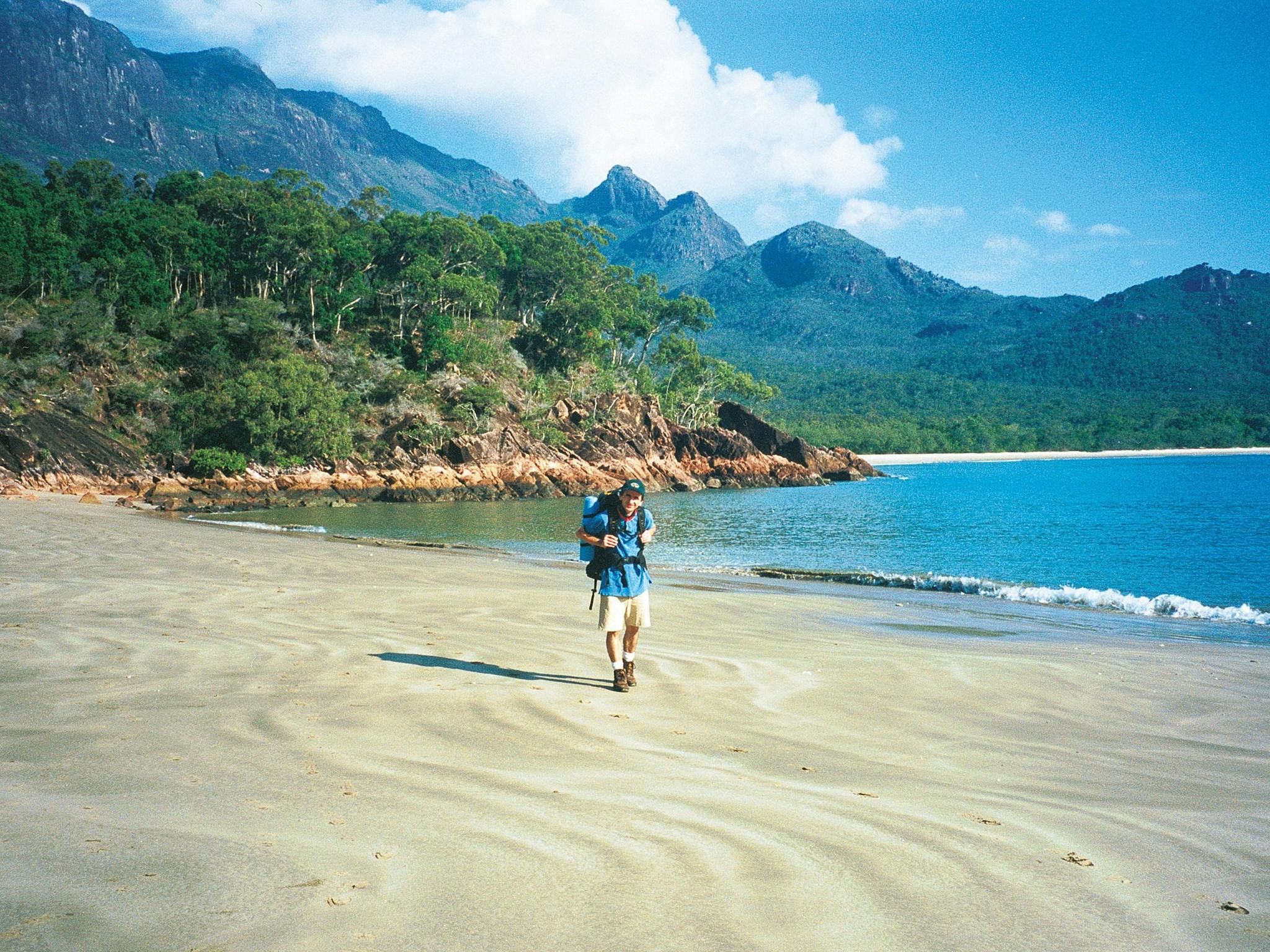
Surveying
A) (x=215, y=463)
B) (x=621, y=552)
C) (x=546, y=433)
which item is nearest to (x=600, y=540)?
(x=621, y=552)

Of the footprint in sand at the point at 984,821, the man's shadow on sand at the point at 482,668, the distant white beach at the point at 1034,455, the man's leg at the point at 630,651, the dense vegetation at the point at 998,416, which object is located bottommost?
the man's shadow on sand at the point at 482,668

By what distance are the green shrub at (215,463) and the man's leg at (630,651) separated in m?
48.2

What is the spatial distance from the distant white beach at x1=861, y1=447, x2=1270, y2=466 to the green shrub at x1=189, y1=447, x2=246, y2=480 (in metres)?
97.1

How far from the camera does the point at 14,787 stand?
4.03 meters

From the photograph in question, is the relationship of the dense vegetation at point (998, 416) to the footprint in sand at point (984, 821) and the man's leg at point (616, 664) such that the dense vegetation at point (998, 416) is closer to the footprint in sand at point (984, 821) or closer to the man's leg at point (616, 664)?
the man's leg at point (616, 664)

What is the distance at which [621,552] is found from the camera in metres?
7.26

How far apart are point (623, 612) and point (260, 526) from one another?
2576 centimetres

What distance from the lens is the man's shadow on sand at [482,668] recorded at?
24.6 ft

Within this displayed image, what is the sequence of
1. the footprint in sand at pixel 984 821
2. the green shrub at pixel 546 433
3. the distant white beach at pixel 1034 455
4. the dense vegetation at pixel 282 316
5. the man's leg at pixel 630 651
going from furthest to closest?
the distant white beach at pixel 1034 455
the green shrub at pixel 546 433
the dense vegetation at pixel 282 316
the man's leg at pixel 630 651
the footprint in sand at pixel 984 821

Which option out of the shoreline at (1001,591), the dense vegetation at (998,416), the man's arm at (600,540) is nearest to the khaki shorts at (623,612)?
the man's arm at (600,540)

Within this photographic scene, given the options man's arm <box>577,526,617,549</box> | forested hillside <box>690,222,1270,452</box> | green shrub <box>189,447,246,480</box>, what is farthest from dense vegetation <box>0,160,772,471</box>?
forested hillside <box>690,222,1270,452</box>

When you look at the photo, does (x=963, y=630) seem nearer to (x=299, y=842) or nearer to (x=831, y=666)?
(x=831, y=666)

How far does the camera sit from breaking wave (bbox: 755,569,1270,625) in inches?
641

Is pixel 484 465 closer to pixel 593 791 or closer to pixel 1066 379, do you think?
pixel 593 791
